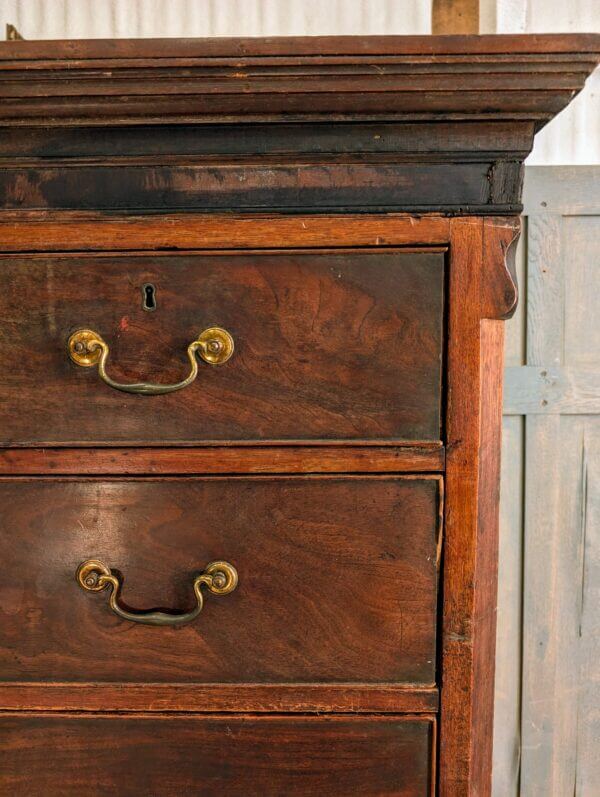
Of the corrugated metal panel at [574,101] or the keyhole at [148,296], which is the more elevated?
the corrugated metal panel at [574,101]

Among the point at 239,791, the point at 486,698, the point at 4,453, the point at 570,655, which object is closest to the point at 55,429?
the point at 4,453

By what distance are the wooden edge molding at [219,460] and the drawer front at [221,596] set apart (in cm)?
1

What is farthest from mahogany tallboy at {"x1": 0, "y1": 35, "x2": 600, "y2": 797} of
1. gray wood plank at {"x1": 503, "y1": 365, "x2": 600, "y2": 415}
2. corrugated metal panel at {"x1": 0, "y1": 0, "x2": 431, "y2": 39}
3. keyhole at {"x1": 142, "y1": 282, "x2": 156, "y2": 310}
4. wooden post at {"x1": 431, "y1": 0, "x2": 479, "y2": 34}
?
corrugated metal panel at {"x1": 0, "y1": 0, "x2": 431, "y2": 39}

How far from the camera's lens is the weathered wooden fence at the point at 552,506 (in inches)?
45.2

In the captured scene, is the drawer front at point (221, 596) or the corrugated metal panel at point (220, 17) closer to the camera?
the drawer front at point (221, 596)

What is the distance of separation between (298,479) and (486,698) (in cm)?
29

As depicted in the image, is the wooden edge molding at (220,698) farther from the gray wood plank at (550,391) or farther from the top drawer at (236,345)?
the gray wood plank at (550,391)

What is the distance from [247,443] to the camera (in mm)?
648

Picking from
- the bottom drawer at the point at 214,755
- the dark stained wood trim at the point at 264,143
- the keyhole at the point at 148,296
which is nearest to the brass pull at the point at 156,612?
the bottom drawer at the point at 214,755

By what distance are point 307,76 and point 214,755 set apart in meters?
0.62

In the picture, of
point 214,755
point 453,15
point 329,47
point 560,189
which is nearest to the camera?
point 329,47

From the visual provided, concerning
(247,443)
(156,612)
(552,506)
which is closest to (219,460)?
(247,443)

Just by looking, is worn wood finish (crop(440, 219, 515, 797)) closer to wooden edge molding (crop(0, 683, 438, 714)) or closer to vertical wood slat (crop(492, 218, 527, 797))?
wooden edge molding (crop(0, 683, 438, 714))

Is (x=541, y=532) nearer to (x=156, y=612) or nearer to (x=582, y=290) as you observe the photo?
(x=582, y=290)
